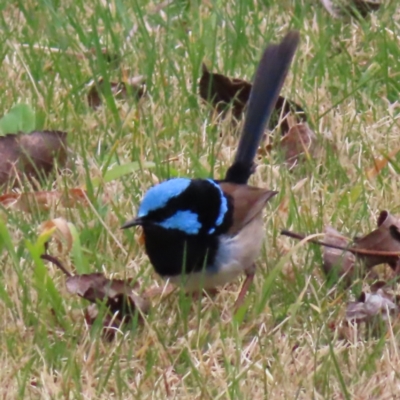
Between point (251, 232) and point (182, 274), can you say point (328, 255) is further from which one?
point (182, 274)

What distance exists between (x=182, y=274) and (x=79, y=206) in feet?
2.32

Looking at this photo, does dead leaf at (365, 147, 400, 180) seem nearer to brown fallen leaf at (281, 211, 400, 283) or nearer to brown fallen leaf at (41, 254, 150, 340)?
brown fallen leaf at (281, 211, 400, 283)

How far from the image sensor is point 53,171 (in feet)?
14.0

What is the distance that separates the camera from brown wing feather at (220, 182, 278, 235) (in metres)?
3.70

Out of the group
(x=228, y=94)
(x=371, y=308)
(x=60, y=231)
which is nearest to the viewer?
(x=371, y=308)

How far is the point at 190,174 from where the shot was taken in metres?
4.23

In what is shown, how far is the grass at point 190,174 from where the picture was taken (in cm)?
303

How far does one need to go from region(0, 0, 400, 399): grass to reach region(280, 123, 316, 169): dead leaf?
0.06m

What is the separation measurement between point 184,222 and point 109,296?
344mm

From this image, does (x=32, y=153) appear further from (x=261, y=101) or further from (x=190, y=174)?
(x=261, y=101)

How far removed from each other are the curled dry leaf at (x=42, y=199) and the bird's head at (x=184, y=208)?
0.60 meters

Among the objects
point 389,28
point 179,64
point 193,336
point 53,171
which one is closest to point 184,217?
point 193,336

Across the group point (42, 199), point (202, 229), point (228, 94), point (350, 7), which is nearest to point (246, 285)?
point (202, 229)

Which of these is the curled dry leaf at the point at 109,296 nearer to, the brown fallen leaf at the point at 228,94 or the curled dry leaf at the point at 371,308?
the curled dry leaf at the point at 371,308
